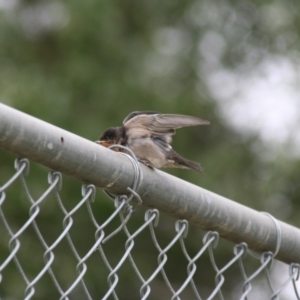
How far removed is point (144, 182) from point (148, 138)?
131cm

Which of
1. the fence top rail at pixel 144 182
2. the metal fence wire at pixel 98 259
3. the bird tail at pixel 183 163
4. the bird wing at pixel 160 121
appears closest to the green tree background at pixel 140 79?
the metal fence wire at pixel 98 259

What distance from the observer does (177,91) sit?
14.7 meters

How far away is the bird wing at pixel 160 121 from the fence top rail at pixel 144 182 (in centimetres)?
39

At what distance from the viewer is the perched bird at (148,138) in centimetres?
361

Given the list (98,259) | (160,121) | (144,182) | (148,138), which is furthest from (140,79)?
(144,182)

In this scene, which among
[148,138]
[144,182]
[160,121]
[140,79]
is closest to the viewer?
[144,182]

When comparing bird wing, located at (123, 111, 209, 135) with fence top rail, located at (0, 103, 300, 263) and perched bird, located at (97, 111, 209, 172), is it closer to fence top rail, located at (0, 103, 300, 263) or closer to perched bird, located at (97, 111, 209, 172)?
perched bird, located at (97, 111, 209, 172)

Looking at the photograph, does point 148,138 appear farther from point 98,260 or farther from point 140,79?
point 140,79

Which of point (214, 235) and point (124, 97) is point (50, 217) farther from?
point (214, 235)

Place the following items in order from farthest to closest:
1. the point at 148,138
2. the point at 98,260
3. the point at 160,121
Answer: the point at 98,260 → the point at 148,138 → the point at 160,121

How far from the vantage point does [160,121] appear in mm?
3531

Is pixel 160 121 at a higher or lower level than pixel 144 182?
higher

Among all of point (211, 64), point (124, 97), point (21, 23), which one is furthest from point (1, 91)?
point (211, 64)

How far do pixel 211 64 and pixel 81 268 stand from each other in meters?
14.7
